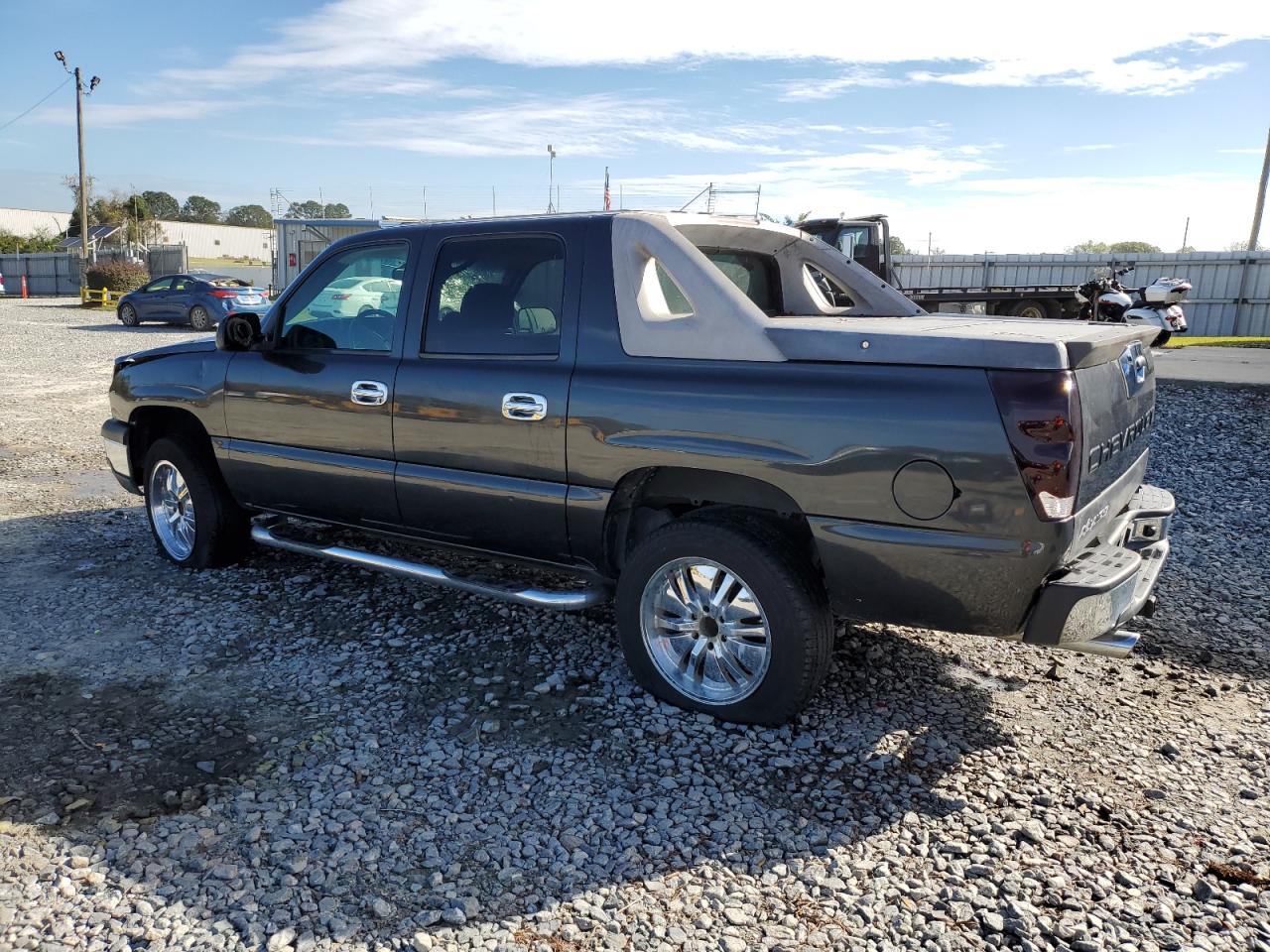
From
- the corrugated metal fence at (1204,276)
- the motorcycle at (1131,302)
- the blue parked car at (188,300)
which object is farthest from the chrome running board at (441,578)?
the corrugated metal fence at (1204,276)

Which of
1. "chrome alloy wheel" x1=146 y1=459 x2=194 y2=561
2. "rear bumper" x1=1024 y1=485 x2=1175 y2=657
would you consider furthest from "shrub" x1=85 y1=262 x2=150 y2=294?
"rear bumper" x1=1024 y1=485 x2=1175 y2=657

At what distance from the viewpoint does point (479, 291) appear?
4.36 m

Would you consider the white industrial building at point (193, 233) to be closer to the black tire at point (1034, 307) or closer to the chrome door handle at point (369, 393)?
the black tire at point (1034, 307)

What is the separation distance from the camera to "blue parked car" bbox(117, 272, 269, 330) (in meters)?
23.6

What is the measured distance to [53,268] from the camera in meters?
46.5

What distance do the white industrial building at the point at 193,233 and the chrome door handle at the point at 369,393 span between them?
79166mm

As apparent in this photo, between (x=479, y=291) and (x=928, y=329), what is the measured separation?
1955 mm

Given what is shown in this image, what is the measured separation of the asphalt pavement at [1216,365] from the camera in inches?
479

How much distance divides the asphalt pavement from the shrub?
3503 centimetres

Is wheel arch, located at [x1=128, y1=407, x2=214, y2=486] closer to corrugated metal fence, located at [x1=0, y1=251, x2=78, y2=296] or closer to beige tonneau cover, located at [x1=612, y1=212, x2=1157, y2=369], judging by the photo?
beige tonneau cover, located at [x1=612, y1=212, x2=1157, y2=369]

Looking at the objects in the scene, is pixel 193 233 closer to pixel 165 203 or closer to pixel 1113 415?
pixel 165 203

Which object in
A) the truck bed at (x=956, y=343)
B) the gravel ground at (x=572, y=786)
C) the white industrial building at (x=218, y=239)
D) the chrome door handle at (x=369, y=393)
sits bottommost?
the gravel ground at (x=572, y=786)

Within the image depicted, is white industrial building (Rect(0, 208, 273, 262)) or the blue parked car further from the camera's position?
white industrial building (Rect(0, 208, 273, 262))

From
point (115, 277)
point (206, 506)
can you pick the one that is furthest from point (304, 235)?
point (206, 506)
